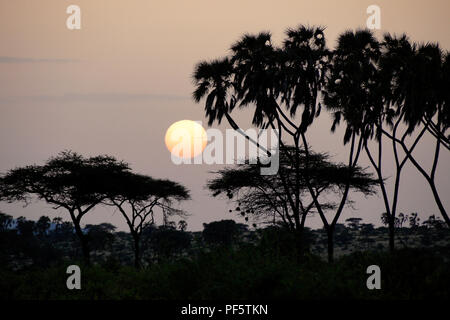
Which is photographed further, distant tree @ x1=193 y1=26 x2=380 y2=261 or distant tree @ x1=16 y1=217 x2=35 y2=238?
distant tree @ x1=16 y1=217 x2=35 y2=238

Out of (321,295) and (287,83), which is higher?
(287,83)

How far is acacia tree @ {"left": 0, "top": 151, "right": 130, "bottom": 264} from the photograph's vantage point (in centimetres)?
4172

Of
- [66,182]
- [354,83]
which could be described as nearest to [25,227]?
[66,182]

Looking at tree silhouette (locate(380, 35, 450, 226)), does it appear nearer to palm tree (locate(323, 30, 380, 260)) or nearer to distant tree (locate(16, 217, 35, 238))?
palm tree (locate(323, 30, 380, 260))

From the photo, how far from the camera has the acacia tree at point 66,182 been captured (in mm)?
41719

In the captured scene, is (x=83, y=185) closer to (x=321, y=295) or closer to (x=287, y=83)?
(x=287, y=83)

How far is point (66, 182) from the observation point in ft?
136

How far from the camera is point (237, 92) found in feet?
112

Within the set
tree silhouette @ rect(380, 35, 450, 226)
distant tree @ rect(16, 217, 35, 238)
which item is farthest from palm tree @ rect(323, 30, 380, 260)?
distant tree @ rect(16, 217, 35, 238)

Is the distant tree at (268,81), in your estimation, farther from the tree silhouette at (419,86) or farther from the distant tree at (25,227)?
the distant tree at (25,227)

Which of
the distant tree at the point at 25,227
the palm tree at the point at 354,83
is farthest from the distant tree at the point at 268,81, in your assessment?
the distant tree at the point at 25,227
